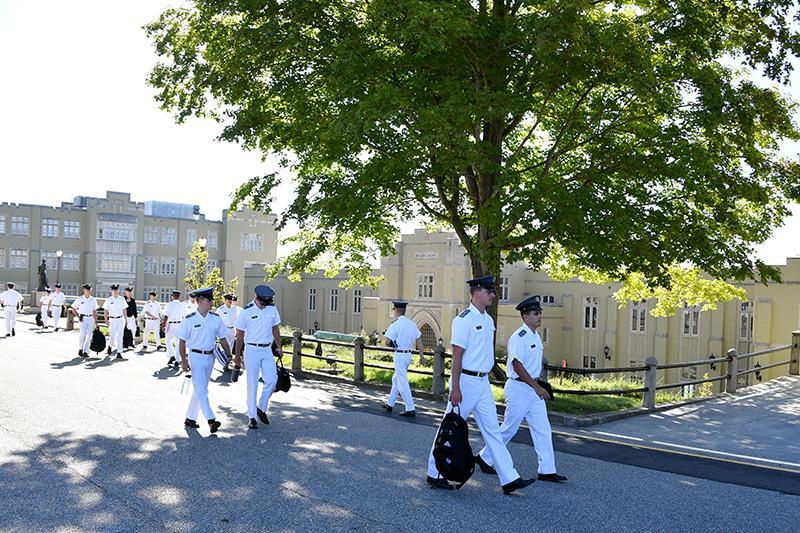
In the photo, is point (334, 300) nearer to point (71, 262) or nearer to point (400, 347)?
point (71, 262)

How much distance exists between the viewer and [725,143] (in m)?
15.4

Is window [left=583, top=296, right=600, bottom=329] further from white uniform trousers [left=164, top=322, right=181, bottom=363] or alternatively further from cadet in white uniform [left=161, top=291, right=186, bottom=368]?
white uniform trousers [left=164, top=322, right=181, bottom=363]

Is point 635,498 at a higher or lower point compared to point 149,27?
lower

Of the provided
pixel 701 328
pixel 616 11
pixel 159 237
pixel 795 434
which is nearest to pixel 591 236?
pixel 795 434

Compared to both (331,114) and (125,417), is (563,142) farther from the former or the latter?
(125,417)

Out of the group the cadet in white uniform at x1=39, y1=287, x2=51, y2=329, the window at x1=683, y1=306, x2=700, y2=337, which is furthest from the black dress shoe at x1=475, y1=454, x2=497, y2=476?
the window at x1=683, y1=306, x2=700, y2=337

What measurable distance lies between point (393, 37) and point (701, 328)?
43403 millimetres

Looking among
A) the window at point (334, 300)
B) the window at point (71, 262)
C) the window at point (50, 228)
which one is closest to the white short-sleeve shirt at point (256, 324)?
the window at point (334, 300)

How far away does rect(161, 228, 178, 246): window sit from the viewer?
249 ft

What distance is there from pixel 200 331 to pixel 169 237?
6965 cm

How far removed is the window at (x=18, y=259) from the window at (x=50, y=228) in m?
2.55

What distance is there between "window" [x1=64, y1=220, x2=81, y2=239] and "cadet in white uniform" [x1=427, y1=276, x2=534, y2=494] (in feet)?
232

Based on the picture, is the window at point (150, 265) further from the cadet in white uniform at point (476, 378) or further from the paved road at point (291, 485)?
the cadet in white uniform at point (476, 378)

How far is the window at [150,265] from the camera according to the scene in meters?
74.5
